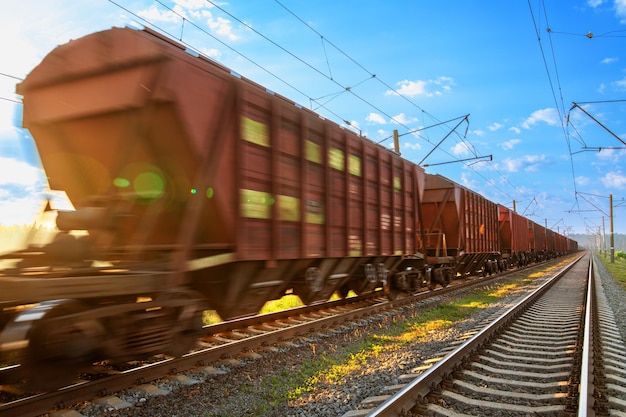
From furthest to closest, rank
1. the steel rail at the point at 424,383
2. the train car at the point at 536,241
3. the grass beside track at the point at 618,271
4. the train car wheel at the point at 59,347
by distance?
the train car at the point at 536,241
the grass beside track at the point at 618,271
the steel rail at the point at 424,383
the train car wheel at the point at 59,347

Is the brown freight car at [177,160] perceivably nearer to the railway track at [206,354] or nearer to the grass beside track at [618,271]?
the railway track at [206,354]

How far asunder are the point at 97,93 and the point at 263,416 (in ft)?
13.3

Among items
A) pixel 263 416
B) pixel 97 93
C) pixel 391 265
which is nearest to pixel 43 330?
pixel 263 416

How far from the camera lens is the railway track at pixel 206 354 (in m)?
4.03

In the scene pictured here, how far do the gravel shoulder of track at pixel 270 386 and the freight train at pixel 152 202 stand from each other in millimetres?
535

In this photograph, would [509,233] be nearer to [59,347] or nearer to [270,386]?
[270,386]

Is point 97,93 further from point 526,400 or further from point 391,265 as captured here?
point 391,265

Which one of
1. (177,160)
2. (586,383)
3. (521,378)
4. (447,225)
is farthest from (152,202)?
(447,225)

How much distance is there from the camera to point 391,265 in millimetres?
10844

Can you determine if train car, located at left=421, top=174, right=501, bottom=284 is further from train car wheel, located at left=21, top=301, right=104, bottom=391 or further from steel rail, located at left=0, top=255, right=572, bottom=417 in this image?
train car wheel, located at left=21, top=301, right=104, bottom=391

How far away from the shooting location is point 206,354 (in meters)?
5.58

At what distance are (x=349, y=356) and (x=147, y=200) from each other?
367 centimetres

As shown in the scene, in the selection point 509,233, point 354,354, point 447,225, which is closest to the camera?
point 354,354

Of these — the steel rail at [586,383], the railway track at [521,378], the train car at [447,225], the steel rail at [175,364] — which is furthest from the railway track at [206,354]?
Result: the train car at [447,225]
